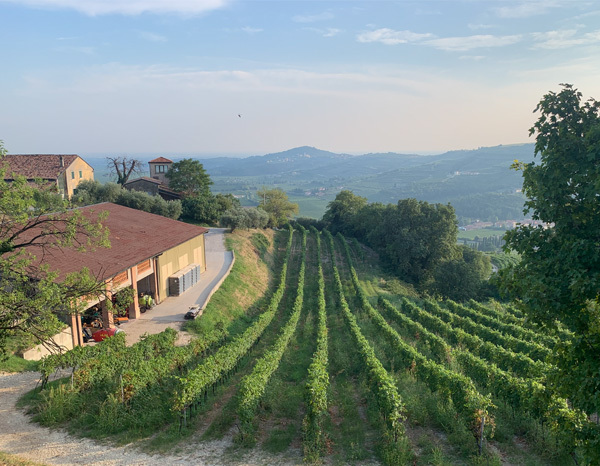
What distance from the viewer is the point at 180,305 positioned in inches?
1192

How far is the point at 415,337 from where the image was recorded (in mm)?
27359

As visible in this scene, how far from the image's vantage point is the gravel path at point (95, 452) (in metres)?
12.2

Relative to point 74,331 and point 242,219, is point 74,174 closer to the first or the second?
point 242,219

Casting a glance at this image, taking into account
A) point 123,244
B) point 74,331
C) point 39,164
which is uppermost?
point 39,164

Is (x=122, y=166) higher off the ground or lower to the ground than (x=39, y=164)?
lower

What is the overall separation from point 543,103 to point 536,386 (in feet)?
32.7

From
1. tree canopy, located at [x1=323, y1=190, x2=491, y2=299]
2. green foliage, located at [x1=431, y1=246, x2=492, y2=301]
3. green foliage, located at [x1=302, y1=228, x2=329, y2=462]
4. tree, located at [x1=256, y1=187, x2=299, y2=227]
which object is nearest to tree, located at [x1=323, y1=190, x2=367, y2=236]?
tree, located at [x1=256, y1=187, x2=299, y2=227]

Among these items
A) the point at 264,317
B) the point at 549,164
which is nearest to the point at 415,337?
the point at 264,317

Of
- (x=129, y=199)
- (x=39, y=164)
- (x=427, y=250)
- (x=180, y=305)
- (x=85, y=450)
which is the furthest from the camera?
(x=39, y=164)

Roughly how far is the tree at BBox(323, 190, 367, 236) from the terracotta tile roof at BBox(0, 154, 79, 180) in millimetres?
49323

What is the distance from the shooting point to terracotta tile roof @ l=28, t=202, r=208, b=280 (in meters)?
23.1

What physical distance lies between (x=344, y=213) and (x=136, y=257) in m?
61.9

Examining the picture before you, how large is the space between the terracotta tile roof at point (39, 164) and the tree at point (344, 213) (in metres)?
49.3

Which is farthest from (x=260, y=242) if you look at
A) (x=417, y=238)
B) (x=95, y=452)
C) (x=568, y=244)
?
(x=568, y=244)
